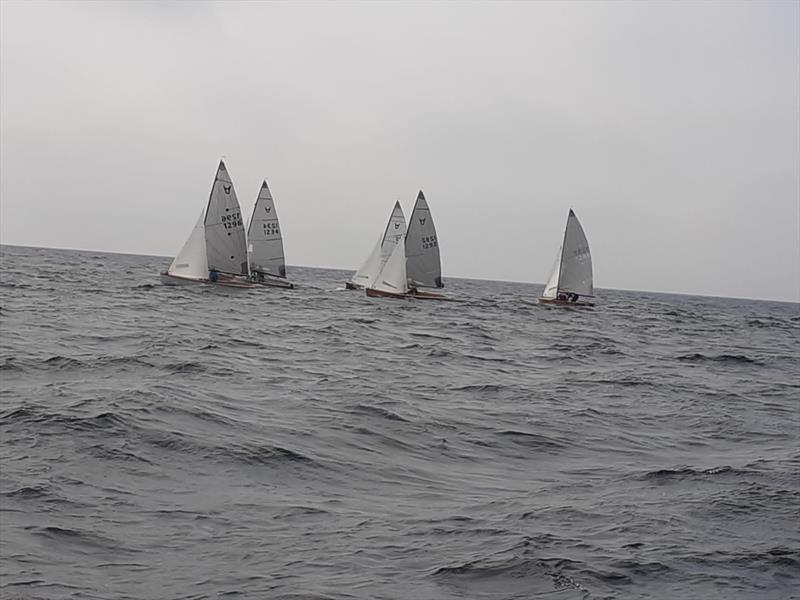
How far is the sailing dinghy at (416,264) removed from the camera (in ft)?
167

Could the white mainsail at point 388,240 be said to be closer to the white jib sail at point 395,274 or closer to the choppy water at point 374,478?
the white jib sail at point 395,274

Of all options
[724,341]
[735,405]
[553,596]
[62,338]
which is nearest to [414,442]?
[553,596]

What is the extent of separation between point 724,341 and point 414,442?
3283 centimetres

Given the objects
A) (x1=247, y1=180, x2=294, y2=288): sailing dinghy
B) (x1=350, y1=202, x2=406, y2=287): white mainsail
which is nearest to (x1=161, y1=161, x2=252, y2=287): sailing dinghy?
(x1=247, y1=180, x2=294, y2=288): sailing dinghy

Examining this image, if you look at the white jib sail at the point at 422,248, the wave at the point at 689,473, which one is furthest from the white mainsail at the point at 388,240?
the wave at the point at 689,473

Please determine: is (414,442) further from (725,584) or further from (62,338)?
(62,338)

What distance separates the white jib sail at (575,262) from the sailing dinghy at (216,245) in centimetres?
2228

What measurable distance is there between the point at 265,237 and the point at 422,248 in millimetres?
9331

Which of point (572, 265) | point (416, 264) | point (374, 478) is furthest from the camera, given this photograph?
point (572, 265)

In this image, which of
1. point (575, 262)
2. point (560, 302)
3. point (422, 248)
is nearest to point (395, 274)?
point (422, 248)

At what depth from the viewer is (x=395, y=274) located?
165 feet

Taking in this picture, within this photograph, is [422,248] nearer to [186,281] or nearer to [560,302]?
[560,302]

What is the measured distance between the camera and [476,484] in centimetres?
1012

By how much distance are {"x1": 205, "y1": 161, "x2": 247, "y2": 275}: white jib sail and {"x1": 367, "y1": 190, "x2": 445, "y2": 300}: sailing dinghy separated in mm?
7776
